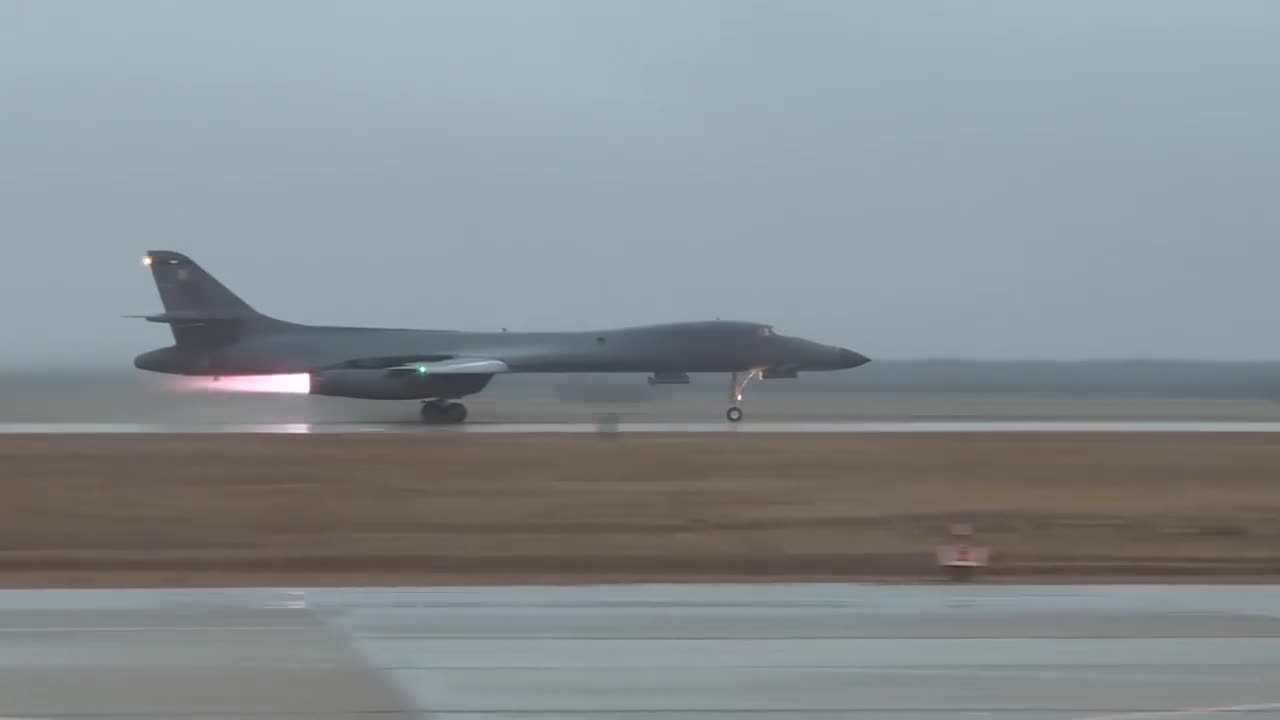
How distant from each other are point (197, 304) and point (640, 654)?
123 ft

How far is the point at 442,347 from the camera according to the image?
44.8 meters

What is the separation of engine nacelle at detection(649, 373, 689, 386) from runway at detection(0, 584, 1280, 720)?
31.5 metres

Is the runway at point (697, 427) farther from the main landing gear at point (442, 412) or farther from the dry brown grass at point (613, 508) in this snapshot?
the dry brown grass at point (613, 508)

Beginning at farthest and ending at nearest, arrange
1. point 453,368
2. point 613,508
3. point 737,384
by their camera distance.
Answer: point 737,384 < point 453,368 < point 613,508

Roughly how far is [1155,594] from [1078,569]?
12.2ft

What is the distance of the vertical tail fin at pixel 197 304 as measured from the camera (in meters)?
44.6

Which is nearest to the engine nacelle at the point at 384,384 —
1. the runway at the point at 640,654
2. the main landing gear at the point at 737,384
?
the main landing gear at the point at 737,384

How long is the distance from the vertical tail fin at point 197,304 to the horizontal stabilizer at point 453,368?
4.95 m

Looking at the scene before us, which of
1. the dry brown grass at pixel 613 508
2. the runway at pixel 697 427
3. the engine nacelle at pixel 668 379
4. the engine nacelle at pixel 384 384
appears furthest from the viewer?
the engine nacelle at pixel 668 379

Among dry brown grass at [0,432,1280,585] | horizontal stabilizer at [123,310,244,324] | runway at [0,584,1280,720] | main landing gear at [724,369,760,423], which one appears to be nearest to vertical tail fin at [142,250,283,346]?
horizontal stabilizer at [123,310,244,324]

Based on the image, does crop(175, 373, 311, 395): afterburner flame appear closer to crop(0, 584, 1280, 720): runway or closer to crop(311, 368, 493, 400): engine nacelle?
crop(311, 368, 493, 400): engine nacelle

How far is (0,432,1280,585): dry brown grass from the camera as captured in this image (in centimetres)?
1716

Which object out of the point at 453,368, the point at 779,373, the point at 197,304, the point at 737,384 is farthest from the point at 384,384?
the point at 779,373

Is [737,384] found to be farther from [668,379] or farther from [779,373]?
[668,379]
